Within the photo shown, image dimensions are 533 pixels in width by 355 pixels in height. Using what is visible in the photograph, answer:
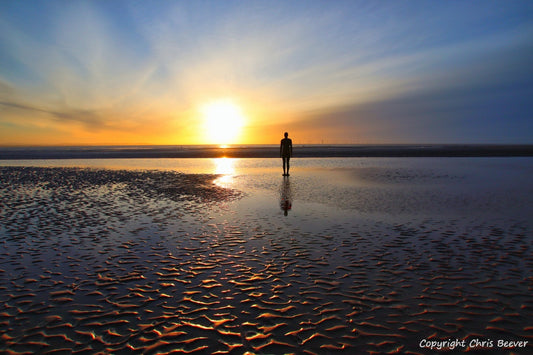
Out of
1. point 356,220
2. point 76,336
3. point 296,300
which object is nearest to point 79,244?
point 76,336

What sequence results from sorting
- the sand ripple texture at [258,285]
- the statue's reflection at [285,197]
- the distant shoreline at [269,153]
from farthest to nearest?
the distant shoreline at [269,153], the statue's reflection at [285,197], the sand ripple texture at [258,285]

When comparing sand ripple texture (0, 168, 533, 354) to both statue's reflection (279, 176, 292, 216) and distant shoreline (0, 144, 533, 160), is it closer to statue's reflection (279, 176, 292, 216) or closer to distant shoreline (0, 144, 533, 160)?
statue's reflection (279, 176, 292, 216)

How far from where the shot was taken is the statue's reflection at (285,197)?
47.7 ft

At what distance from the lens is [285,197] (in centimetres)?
1738

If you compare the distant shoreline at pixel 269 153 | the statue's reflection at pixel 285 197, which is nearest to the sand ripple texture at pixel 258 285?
the statue's reflection at pixel 285 197

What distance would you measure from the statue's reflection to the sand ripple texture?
2.27 metres

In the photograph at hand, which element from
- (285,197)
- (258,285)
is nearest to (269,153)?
(285,197)

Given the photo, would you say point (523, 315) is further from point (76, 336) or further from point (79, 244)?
point (79, 244)

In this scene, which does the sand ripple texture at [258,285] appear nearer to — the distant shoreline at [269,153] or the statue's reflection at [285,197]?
the statue's reflection at [285,197]

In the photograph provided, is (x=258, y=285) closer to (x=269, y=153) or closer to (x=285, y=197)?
(x=285, y=197)

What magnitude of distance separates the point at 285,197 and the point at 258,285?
1080 centimetres

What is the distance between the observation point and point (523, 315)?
17.6ft

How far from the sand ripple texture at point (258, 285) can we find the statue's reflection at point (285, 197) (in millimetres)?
2265

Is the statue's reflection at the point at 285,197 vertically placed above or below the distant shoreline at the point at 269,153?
below
